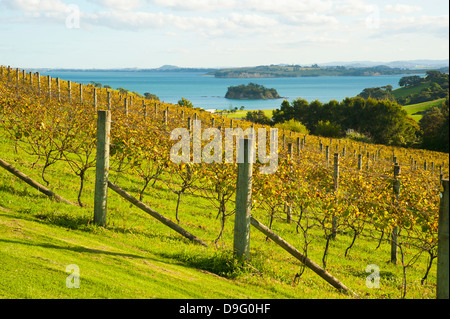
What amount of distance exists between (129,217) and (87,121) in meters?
3.04

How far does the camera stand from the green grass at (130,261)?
5332 millimetres

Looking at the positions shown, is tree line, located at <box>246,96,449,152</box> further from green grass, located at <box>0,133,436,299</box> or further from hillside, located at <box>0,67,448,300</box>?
green grass, located at <box>0,133,436,299</box>

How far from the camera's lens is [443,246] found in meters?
3.83

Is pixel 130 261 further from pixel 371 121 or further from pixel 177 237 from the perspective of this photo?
pixel 371 121

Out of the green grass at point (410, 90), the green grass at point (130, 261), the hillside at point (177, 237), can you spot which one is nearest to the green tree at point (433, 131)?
the hillside at point (177, 237)

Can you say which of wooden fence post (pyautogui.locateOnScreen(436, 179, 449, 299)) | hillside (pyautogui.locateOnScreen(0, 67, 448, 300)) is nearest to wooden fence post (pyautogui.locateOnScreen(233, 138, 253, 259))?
hillside (pyautogui.locateOnScreen(0, 67, 448, 300))

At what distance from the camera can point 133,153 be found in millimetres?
9273

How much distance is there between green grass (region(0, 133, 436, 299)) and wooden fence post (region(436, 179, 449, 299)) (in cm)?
230

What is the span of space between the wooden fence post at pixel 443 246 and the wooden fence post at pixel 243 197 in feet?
9.95
